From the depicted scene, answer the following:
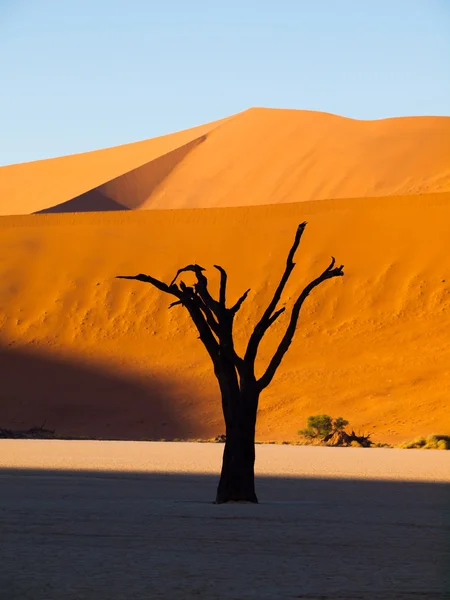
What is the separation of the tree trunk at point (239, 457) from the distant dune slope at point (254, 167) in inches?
2717

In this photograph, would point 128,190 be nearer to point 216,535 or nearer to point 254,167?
point 254,167

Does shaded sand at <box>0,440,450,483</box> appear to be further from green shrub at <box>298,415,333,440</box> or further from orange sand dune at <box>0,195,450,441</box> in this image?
orange sand dune at <box>0,195,450,441</box>

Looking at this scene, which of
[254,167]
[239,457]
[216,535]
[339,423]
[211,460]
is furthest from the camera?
[254,167]

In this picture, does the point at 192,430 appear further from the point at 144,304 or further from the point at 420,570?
the point at 420,570

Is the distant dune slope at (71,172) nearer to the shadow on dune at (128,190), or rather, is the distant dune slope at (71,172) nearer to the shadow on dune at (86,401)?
the shadow on dune at (128,190)

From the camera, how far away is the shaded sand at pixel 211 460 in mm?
26172

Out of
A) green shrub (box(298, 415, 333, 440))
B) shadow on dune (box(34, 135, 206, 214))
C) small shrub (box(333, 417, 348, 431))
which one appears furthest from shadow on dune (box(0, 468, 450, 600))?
shadow on dune (box(34, 135, 206, 214))

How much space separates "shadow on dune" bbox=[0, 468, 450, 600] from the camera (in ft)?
30.7

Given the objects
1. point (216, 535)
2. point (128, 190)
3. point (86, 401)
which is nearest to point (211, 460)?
point (216, 535)

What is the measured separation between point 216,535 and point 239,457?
4.59 meters

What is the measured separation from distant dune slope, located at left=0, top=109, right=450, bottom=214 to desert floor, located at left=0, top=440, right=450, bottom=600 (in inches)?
2583

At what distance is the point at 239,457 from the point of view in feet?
58.3

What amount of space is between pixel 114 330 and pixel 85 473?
36872 mm

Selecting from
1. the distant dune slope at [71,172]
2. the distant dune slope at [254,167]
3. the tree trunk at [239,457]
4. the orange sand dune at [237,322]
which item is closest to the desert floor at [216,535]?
the tree trunk at [239,457]
